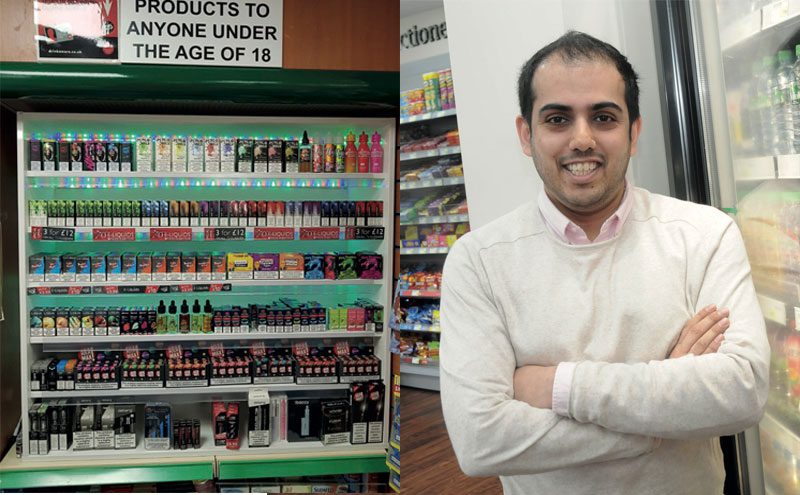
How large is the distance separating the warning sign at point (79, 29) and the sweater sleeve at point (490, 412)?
3394 millimetres

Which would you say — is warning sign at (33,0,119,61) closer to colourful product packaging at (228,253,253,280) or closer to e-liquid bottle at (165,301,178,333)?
colourful product packaging at (228,253,253,280)

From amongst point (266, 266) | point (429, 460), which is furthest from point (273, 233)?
point (429, 460)

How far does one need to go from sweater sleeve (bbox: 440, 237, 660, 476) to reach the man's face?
269 millimetres

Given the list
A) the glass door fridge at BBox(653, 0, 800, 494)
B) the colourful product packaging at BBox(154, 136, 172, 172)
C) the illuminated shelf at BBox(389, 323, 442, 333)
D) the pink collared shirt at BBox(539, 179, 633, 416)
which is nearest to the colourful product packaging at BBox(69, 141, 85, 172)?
the colourful product packaging at BBox(154, 136, 172, 172)

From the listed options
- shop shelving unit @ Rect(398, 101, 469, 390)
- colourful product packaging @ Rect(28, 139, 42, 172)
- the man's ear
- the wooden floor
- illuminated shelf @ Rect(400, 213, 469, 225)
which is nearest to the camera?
the man's ear

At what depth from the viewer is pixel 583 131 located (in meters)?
1.49

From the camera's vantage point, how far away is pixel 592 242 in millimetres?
1569

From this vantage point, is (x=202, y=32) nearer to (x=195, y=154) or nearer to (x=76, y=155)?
(x=195, y=154)

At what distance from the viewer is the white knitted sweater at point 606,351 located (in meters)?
1.35

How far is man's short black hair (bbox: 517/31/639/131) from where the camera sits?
153 cm

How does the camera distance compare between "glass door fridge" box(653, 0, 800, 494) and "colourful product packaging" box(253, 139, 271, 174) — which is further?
"colourful product packaging" box(253, 139, 271, 174)

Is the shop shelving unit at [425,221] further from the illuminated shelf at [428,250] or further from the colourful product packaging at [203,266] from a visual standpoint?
the colourful product packaging at [203,266]

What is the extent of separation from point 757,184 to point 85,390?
3.92m

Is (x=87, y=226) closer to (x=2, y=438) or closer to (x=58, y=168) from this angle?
(x=58, y=168)
